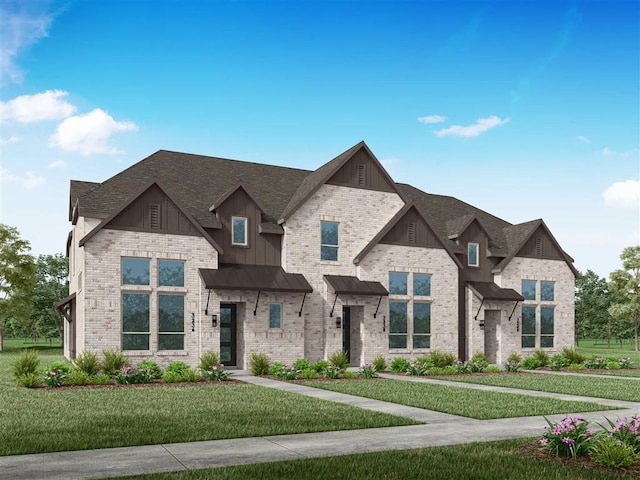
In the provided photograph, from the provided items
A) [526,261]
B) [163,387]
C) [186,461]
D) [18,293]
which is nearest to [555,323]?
[526,261]

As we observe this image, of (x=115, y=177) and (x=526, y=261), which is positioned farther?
(x=526, y=261)

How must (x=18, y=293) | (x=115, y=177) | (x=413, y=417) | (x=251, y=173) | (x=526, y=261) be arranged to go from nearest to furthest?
(x=413, y=417), (x=115, y=177), (x=251, y=173), (x=526, y=261), (x=18, y=293)

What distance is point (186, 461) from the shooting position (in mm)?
9523

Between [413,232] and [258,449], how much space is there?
22989 millimetres

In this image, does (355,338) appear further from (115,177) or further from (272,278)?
(115,177)

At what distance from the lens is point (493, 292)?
34.8 metres

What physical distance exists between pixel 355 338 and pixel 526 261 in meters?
11.9

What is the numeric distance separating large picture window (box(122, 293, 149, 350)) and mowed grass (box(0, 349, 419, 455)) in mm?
6690

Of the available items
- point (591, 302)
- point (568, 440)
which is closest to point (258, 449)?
point (568, 440)

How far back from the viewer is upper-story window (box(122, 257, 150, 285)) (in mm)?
26234

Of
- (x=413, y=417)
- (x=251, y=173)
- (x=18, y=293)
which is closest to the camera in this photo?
(x=413, y=417)

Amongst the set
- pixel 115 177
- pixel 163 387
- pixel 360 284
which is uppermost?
pixel 115 177

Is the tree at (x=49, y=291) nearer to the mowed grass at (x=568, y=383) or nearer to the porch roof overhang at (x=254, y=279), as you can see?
the porch roof overhang at (x=254, y=279)

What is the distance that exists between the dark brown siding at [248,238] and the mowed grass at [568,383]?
997 centimetres
